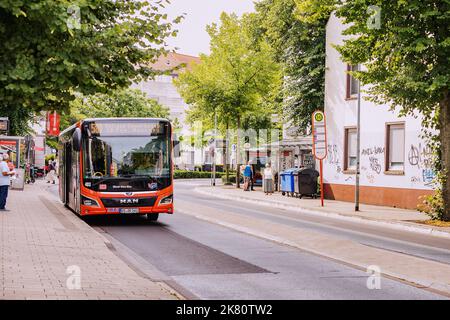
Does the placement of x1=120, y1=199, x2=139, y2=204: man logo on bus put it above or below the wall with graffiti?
below

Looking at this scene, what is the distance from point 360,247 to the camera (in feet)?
44.5

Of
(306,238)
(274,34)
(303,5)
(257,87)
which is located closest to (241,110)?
(257,87)

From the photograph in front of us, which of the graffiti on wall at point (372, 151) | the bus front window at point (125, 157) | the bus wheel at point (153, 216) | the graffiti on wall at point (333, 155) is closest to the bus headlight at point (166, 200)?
the bus front window at point (125, 157)

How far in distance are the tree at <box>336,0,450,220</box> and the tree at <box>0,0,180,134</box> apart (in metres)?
9.26

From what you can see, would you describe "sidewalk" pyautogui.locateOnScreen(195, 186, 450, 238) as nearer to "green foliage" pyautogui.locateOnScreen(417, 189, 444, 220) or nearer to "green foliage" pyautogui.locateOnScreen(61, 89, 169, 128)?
"green foliage" pyautogui.locateOnScreen(417, 189, 444, 220)

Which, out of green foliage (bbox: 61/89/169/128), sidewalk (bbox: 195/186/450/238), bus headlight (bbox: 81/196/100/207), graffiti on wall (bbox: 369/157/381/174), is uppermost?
green foliage (bbox: 61/89/169/128)

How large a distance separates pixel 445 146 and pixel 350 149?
11.8 meters

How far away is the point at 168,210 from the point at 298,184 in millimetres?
15540

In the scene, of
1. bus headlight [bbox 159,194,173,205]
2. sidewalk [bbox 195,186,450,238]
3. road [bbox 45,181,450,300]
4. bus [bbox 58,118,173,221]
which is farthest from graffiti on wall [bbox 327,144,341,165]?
bus [bbox 58,118,173,221]

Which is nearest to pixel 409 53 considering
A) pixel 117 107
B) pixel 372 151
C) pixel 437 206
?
pixel 437 206

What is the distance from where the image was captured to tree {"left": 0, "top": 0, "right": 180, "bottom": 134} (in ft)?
27.3

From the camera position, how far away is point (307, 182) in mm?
32844

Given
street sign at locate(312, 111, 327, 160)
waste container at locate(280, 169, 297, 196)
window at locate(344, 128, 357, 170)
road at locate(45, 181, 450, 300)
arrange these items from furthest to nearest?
waste container at locate(280, 169, 297, 196) < window at locate(344, 128, 357, 170) < street sign at locate(312, 111, 327, 160) < road at locate(45, 181, 450, 300)

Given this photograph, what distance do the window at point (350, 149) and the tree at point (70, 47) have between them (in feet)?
69.0
